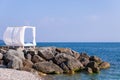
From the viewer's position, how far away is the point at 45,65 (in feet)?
128

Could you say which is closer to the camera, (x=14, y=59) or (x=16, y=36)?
(x=14, y=59)

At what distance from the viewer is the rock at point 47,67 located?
38.6m

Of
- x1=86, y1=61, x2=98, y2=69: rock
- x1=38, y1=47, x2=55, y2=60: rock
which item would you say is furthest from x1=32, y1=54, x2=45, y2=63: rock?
x1=86, y1=61, x2=98, y2=69: rock

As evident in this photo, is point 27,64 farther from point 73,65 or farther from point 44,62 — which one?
point 73,65

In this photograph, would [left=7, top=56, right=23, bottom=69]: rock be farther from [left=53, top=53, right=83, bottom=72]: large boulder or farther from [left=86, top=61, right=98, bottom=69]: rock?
[left=86, top=61, right=98, bottom=69]: rock

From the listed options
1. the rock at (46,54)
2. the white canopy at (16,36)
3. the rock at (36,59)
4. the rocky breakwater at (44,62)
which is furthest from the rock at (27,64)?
the white canopy at (16,36)

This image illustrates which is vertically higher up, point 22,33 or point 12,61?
point 22,33

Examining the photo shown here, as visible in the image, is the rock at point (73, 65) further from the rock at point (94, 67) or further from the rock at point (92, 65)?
the rock at point (94, 67)

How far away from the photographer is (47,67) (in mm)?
38781

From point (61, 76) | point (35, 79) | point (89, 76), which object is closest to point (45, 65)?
point (61, 76)

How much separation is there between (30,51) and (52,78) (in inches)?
381

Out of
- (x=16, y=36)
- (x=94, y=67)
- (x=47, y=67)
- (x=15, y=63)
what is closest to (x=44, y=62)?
(x=47, y=67)

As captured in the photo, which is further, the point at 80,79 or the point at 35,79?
the point at 80,79

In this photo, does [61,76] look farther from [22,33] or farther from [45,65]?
[22,33]
